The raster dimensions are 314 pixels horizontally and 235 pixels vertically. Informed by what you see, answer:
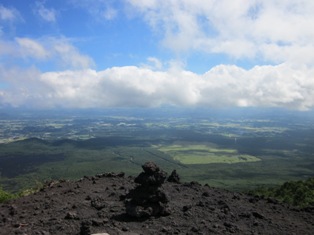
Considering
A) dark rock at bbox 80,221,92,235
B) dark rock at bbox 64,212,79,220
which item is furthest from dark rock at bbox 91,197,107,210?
dark rock at bbox 80,221,92,235

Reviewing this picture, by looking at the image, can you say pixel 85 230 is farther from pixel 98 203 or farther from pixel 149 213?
pixel 98 203

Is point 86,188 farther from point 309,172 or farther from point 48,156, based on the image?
point 48,156

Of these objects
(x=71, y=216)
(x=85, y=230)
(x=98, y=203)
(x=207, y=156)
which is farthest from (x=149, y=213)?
(x=207, y=156)

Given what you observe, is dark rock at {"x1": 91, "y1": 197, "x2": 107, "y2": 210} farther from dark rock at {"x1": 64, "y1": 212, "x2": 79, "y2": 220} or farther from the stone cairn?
the stone cairn

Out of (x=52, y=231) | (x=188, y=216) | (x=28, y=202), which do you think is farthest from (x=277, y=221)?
(x=28, y=202)

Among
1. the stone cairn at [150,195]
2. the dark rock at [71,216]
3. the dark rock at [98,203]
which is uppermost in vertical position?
the stone cairn at [150,195]

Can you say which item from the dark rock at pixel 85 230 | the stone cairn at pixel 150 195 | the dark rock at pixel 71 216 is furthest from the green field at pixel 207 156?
the dark rock at pixel 85 230

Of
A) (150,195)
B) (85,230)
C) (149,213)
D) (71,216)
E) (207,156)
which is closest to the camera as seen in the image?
(85,230)

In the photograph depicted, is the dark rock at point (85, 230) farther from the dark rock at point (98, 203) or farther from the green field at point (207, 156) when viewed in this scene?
the green field at point (207, 156)
